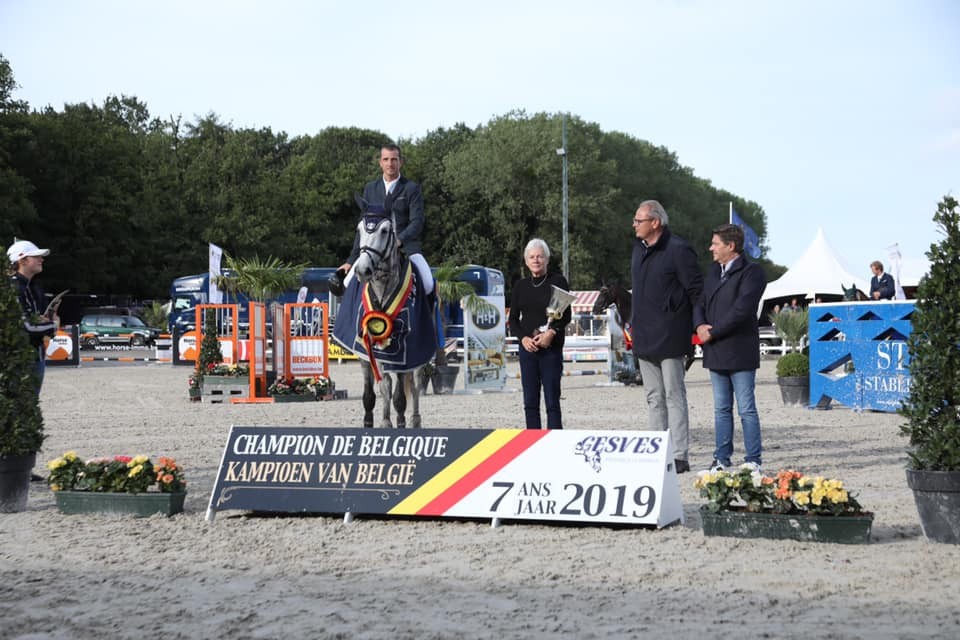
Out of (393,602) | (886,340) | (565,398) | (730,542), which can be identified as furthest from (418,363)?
(565,398)

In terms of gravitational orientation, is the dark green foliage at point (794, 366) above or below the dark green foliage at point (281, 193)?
below

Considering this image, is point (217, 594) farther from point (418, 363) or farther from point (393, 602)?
point (418, 363)

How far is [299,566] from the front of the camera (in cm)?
570

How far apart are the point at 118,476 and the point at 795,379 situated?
455 inches

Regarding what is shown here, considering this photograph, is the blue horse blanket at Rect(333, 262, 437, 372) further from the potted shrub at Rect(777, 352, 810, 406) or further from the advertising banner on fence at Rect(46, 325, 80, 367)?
the advertising banner on fence at Rect(46, 325, 80, 367)

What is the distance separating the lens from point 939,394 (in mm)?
6055

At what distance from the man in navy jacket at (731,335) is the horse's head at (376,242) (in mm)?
2574

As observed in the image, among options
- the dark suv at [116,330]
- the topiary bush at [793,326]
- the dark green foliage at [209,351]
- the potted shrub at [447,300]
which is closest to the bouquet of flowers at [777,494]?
the potted shrub at [447,300]

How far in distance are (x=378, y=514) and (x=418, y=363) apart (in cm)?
235

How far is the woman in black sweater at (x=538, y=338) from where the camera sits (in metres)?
8.74

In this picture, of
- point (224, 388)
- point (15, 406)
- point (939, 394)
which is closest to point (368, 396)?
point (15, 406)

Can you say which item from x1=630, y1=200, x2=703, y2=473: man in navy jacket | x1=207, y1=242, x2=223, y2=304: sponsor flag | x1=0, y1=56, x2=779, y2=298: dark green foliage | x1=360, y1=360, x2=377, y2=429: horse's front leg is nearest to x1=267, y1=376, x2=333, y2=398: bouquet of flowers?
x1=207, y1=242, x2=223, y2=304: sponsor flag

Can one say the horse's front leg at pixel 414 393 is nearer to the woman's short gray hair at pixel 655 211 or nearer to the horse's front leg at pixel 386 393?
the horse's front leg at pixel 386 393

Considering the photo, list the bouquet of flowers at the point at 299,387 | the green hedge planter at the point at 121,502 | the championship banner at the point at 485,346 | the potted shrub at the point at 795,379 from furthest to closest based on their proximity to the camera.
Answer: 1. the championship banner at the point at 485,346
2. the bouquet of flowers at the point at 299,387
3. the potted shrub at the point at 795,379
4. the green hedge planter at the point at 121,502
